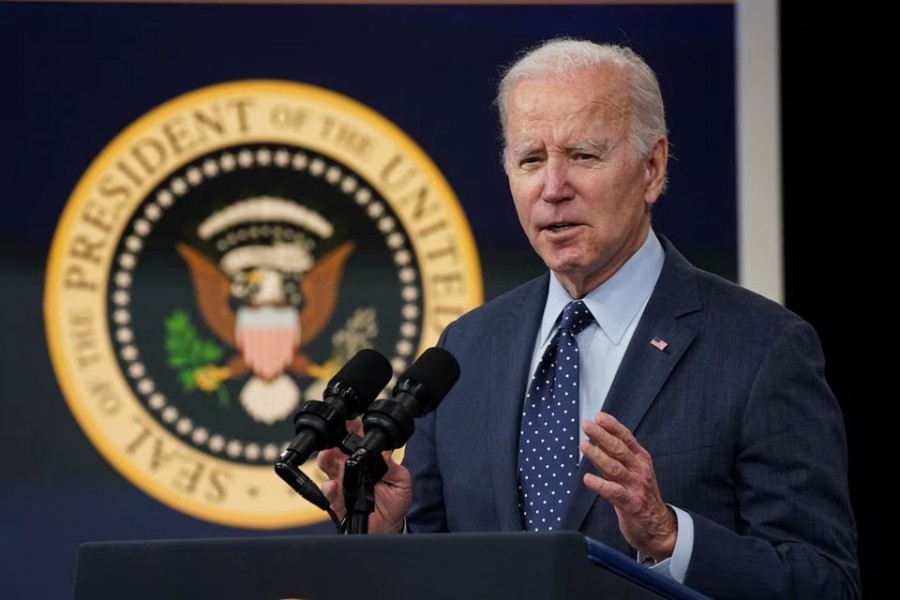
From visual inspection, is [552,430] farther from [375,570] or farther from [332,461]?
[375,570]

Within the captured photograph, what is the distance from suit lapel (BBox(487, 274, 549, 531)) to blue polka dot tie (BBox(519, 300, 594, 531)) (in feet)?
0.06

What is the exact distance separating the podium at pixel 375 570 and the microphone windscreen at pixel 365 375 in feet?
1.09

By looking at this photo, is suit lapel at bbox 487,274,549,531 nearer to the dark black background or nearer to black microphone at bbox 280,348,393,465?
black microphone at bbox 280,348,393,465

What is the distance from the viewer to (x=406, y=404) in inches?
76.0

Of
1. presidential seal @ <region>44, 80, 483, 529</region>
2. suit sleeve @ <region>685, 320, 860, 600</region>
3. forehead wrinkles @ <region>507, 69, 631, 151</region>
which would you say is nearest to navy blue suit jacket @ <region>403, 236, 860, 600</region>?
→ suit sleeve @ <region>685, 320, 860, 600</region>

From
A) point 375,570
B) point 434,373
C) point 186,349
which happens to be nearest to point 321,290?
point 186,349

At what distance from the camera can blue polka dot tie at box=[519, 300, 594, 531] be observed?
7.58 ft

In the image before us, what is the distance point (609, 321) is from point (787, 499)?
44 cm

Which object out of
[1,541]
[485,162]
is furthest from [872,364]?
[1,541]

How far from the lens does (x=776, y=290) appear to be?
3797mm

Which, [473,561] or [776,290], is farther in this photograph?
[776,290]

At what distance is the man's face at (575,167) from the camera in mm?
2363

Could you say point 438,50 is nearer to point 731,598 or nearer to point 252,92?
point 252,92

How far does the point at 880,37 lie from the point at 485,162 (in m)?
1.09
